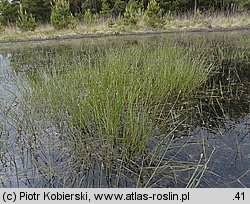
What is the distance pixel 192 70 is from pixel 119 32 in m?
12.3

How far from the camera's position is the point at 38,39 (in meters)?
15.4

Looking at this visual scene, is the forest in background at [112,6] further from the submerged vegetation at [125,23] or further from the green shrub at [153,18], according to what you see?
the green shrub at [153,18]

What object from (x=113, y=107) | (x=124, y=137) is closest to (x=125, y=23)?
(x=113, y=107)

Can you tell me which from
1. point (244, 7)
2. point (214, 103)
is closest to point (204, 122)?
point (214, 103)

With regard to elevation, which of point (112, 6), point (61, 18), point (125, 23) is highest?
point (112, 6)

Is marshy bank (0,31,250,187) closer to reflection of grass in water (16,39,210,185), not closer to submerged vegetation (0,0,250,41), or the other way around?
reflection of grass in water (16,39,210,185)

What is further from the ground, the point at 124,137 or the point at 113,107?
the point at 113,107

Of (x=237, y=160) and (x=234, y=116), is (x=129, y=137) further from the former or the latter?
(x=234, y=116)

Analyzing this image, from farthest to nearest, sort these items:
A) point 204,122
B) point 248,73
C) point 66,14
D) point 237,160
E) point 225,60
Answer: point 66,14, point 225,60, point 248,73, point 204,122, point 237,160
